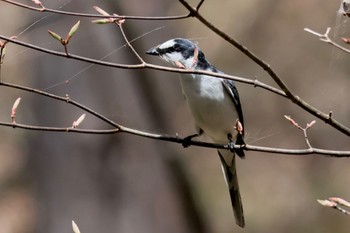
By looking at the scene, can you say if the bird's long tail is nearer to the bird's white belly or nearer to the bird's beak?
the bird's white belly

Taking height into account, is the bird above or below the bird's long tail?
above

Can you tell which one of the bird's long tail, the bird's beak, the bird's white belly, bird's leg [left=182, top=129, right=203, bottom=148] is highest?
the bird's beak

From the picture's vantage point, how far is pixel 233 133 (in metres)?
2.92

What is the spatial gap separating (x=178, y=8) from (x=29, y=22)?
3306 millimetres

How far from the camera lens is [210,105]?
2758 mm

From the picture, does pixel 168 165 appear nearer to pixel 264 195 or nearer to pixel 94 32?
pixel 94 32

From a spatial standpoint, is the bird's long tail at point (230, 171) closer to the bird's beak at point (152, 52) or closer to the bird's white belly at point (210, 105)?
the bird's white belly at point (210, 105)

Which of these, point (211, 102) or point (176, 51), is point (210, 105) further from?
point (176, 51)

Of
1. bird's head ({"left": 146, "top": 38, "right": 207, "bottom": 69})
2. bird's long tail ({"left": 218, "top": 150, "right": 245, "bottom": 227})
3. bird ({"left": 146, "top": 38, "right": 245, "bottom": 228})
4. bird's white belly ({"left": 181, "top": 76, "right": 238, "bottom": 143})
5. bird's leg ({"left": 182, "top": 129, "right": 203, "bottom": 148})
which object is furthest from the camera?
bird's long tail ({"left": 218, "top": 150, "right": 245, "bottom": 227})

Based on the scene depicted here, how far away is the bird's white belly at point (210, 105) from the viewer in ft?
8.87

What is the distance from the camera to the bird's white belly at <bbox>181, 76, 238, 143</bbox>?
2.71 m

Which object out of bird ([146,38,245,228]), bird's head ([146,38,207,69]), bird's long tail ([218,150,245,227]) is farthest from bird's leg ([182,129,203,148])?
bird's head ([146,38,207,69])

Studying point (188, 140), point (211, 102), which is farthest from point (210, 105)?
point (188, 140)

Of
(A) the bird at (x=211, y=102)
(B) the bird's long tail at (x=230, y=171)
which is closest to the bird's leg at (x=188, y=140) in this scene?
(A) the bird at (x=211, y=102)
